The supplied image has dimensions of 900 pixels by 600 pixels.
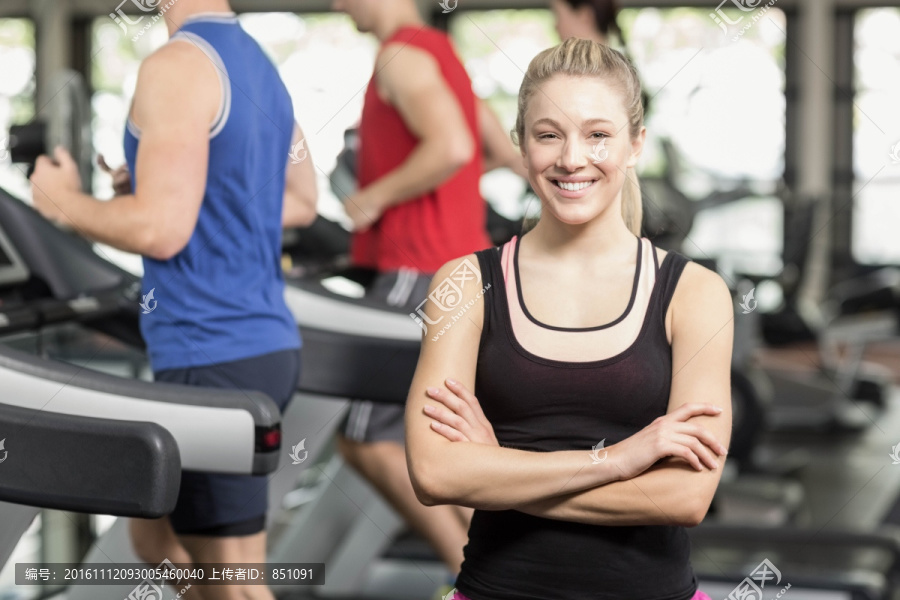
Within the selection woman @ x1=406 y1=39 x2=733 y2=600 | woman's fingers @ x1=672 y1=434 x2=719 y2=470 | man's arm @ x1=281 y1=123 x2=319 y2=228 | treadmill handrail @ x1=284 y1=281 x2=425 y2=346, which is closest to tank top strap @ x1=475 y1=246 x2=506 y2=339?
woman @ x1=406 y1=39 x2=733 y2=600

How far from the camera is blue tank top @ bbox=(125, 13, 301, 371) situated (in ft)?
4.86

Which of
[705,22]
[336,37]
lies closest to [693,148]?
[705,22]

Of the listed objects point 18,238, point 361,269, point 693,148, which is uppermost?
point 18,238

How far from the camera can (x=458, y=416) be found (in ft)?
3.79

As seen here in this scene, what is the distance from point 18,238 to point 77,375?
64 centimetres

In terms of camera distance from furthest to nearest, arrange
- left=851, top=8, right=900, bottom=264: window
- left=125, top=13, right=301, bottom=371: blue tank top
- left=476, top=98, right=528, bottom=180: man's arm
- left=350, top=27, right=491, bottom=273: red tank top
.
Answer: left=851, top=8, right=900, bottom=264: window → left=476, top=98, right=528, bottom=180: man's arm → left=350, top=27, right=491, bottom=273: red tank top → left=125, top=13, right=301, bottom=371: blue tank top

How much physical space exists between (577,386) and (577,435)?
0.17ft

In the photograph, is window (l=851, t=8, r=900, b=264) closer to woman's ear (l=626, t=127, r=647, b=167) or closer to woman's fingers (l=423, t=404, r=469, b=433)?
woman's ear (l=626, t=127, r=647, b=167)

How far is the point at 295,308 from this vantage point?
217 cm

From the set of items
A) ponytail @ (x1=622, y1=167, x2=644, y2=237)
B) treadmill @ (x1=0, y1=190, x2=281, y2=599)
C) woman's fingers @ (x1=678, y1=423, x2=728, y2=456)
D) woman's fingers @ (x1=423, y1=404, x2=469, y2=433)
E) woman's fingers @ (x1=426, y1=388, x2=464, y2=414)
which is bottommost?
treadmill @ (x1=0, y1=190, x2=281, y2=599)

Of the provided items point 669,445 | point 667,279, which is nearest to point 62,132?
point 667,279

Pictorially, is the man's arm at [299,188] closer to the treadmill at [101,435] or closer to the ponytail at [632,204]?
the treadmill at [101,435]

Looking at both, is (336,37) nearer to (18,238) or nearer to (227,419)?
(18,238)

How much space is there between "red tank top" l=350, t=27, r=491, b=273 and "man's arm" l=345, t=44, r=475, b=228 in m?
0.04
